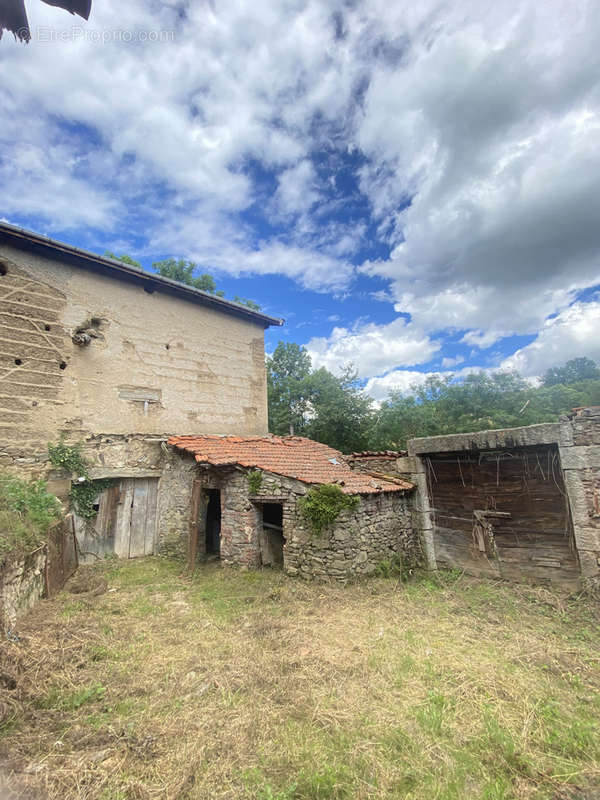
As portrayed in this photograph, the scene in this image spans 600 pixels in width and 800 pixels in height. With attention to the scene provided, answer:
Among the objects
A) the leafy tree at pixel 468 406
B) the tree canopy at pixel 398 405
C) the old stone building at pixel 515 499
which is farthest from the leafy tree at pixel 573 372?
the old stone building at pixel 515 499

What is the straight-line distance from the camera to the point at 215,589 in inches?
264

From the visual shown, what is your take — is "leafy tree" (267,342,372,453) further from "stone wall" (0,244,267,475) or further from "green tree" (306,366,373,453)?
"stone wall" (0,244,267,475)

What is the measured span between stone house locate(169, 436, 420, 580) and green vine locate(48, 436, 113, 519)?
2.06 metres

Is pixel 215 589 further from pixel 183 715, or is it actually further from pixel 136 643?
pixel 183 715

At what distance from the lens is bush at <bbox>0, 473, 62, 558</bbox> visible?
4.94 meters

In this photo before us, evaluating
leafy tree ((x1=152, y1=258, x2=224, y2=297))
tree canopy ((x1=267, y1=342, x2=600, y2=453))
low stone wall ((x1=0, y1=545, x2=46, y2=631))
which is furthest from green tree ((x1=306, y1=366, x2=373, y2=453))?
low stone wall ((x1=0, y1=545, x2=46, y2=631))

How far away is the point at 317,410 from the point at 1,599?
1925 centimetres

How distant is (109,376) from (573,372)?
111 feet

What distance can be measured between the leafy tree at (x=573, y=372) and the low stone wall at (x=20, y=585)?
1315 inches

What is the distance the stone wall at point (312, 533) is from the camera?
6.73m

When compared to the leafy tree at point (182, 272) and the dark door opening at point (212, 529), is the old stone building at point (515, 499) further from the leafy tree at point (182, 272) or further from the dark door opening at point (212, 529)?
the leafy tree at point (182, 272)

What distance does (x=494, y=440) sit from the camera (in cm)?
639

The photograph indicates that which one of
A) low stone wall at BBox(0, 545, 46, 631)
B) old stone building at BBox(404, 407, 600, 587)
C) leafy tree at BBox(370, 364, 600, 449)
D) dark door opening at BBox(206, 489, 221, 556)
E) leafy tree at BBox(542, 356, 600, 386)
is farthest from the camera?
leafy tree at BBox(542, 356, 600, 386)

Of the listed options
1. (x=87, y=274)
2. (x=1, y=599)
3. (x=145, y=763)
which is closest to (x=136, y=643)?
(x=1, y=599)
